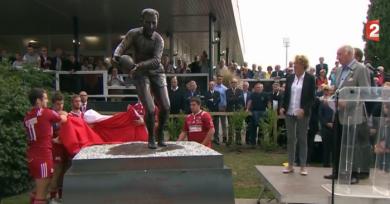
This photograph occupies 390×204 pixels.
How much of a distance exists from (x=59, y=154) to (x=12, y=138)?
0.83 m

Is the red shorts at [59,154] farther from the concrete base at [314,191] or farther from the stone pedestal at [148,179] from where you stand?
the concrete base at [314,191]

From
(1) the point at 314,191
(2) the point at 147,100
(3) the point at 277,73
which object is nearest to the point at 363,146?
(1) the point at 314,191

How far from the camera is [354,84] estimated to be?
7.20 meters

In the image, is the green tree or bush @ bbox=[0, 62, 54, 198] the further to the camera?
the green tree

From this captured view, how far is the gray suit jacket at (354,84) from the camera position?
657 centimetres

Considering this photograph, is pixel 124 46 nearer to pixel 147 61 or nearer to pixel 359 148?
pixel 147 61

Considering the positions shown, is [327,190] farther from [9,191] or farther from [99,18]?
[99,18]

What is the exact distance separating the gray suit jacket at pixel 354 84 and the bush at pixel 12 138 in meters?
5.10

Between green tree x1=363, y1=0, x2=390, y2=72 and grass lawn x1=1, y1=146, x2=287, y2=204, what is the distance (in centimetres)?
2941

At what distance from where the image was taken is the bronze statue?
6805 mm

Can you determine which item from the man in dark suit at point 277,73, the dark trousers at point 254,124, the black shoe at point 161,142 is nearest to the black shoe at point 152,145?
the black shoe at point 161,142

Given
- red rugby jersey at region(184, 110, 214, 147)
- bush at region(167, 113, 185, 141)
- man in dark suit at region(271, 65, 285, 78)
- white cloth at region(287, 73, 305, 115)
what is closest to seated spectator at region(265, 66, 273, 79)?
man in dark suit at region(271, 65, 285, 78)

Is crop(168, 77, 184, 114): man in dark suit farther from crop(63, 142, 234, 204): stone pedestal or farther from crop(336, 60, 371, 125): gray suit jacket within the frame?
crop(63, 142, 234, 204): stone pedestal

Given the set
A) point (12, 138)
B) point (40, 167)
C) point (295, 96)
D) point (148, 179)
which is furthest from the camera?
point (12, 138)
